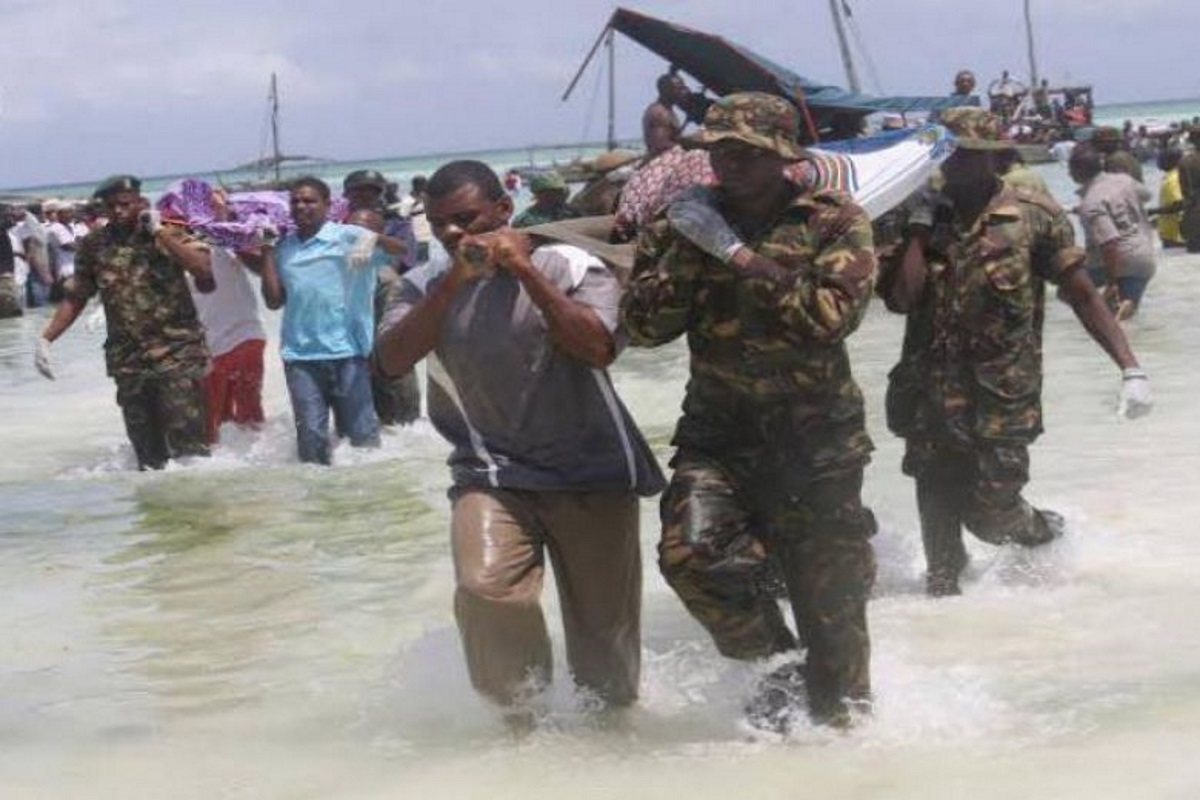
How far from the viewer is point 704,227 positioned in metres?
4.55

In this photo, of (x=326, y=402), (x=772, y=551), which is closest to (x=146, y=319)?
(x=326, y=402)

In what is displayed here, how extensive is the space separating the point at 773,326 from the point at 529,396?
66 cm

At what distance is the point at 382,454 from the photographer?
10781 millimetres

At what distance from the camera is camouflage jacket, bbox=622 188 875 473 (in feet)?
14.9

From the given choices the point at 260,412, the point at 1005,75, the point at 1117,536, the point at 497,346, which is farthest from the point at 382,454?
the point at 1005,75

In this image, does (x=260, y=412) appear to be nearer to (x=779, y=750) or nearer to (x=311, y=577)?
(x=311, y=577)

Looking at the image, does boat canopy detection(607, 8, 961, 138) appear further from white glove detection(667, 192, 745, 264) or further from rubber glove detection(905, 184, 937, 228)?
white glove detection(667, 192, 745, 264)

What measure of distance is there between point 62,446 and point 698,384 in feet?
29.6

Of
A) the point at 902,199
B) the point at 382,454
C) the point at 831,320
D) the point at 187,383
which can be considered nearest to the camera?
A: the point at 831,320

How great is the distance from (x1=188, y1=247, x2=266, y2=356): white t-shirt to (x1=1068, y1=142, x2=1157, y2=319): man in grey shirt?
574 cm

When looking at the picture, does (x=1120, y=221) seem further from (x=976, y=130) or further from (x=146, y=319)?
(x=976, y=130)

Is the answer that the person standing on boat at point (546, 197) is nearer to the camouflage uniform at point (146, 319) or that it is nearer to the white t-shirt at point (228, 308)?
the white t-shirt at point (228, 308)

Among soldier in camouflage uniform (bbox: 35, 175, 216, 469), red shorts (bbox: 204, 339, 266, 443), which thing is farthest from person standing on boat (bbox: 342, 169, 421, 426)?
soldier in camouflage uniform (bbox: 35, 175, 216, 469)

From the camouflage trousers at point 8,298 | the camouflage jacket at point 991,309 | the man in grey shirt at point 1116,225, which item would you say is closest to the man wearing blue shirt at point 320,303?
the camouflage jacket at point 991,309
